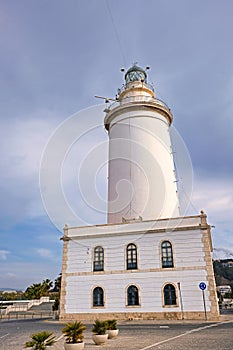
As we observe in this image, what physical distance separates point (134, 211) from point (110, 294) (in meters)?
6.54

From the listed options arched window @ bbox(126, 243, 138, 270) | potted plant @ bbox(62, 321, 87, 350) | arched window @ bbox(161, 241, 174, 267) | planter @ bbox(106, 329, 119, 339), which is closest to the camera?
potted plant @ bbox(62, 321, 87, 350)

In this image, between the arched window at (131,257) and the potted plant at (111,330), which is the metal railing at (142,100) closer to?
the arched window at (131,257)

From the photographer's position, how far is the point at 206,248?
19.1 m

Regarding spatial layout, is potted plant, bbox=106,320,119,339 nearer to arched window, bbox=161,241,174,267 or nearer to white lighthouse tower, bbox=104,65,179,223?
arched window, bbox=161,241,174,267

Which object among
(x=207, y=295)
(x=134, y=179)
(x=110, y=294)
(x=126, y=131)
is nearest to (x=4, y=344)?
(x=110, y=294)

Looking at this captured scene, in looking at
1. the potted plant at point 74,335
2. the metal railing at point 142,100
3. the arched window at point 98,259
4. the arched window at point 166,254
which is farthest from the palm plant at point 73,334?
the metal railing at point 142,100

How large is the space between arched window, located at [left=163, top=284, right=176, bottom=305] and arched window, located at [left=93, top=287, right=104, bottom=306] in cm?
425

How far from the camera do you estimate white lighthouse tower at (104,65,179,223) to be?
24.1 meters

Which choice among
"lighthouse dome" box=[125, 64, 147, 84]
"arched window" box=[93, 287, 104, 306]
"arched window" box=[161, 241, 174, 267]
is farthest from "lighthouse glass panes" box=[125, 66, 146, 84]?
"arched window" box=[93, 287, 104, 306]

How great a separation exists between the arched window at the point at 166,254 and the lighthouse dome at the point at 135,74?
1816 cm

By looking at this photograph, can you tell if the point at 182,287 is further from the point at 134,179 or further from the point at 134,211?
the point at 134,179

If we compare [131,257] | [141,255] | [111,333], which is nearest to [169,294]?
[141,255]

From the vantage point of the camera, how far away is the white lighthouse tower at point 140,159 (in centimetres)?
2411

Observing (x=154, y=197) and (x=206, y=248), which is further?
(x=154, y=197)
